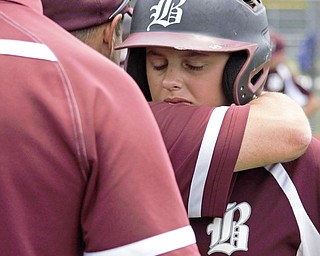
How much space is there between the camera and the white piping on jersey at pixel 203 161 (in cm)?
230

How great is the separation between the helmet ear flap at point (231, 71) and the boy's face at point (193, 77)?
0.01 meters

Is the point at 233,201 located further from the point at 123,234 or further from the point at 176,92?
the point at 123,234

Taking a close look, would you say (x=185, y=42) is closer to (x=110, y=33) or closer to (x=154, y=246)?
(x=110, y=33)

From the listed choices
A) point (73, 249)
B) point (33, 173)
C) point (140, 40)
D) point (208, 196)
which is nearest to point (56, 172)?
point (33, 173)

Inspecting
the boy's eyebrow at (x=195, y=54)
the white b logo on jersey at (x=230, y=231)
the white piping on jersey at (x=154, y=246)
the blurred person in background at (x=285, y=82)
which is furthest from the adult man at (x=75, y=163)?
the blurred person in background at (x=285, y=82)

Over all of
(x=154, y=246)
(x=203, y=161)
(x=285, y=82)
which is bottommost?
(x=285, y=82)

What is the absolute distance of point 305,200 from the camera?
7.90ft

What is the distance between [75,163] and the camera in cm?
174

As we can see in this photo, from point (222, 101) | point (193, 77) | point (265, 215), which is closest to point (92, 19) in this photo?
point (193, 77)

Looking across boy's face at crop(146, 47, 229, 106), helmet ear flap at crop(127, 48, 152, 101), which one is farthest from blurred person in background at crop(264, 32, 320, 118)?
boy's face at crop(146, 47, 229, 106)

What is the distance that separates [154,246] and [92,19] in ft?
3.08

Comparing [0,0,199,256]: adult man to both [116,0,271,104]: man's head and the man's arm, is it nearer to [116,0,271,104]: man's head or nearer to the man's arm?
the man's arm

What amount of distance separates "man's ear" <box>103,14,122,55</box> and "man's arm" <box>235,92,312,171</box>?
0.47m

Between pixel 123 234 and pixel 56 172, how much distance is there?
18cm
